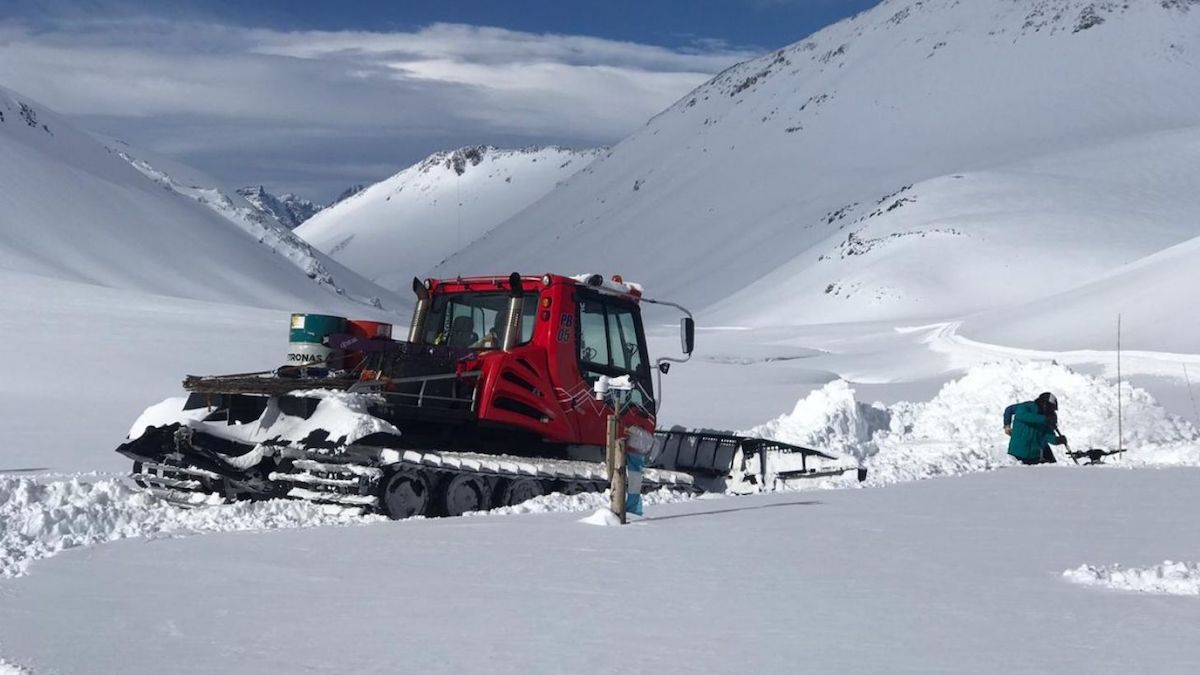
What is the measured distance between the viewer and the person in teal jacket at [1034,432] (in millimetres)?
17672

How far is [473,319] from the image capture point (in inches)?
553

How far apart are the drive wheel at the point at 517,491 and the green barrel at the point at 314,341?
208 cm

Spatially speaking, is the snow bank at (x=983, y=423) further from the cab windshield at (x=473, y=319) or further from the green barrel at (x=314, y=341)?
the green barrel at (x=314, y=341)

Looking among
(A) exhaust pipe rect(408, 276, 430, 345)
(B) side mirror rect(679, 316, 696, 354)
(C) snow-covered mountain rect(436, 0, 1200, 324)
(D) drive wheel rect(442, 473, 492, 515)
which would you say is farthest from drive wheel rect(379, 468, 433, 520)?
(C) snow-covered mountain rect(436, 0, 1200, 324)

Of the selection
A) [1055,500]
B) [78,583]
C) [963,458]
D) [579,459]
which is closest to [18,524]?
[78,583]

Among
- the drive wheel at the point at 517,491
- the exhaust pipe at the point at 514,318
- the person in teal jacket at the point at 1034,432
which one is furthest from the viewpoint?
the person in teal jacket at the point at 1034,432

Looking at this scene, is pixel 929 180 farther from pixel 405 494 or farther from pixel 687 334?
pixel 405 494

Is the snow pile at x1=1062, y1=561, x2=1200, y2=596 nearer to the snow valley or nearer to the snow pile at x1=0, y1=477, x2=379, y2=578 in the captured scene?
the snow valley

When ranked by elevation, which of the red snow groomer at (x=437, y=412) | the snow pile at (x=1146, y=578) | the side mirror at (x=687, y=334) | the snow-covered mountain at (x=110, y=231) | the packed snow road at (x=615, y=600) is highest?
the snow-covered mountain at (x=110, y=231)

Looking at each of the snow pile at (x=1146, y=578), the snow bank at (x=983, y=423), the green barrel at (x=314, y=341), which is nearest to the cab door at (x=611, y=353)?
the green barrel at (x=314, y=341)

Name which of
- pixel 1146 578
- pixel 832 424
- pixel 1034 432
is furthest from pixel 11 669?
pixel 832 424

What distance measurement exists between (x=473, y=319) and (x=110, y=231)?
8445 centimetres

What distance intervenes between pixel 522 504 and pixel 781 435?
808 centimetres

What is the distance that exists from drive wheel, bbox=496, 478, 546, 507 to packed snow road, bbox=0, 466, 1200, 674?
1.26 metres
